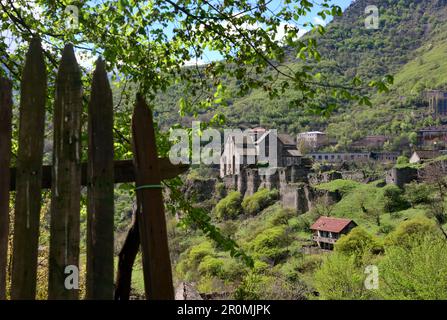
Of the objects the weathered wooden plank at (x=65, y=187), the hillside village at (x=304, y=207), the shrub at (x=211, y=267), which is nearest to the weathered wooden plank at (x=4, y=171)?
the weathered wooden plank at (x=65, y=187)

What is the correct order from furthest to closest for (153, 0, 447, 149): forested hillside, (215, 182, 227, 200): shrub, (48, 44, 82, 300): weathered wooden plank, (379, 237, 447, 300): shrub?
(153, 0, 447, 149): forested hillside → (215, 182, 227, 200): shrub → (379, 237, 447, 300): shrub → (48, 44, 82, 300): weathered wooden plank

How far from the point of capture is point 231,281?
3516cm

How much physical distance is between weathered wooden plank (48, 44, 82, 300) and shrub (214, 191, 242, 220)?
54.8 metres

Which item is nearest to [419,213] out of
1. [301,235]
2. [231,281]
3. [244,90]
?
[301,235]

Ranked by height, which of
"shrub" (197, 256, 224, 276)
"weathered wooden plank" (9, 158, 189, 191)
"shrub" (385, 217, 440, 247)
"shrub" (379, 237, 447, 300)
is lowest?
"shrub" (197, 256, 224, 276)

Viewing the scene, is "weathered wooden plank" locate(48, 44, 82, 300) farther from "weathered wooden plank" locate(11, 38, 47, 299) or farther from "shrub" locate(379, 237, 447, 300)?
"shrub" locate(379, 237, 447, 300)

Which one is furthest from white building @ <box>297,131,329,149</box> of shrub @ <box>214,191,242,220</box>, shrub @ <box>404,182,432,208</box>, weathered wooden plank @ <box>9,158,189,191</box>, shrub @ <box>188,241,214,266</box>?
weathered wooden plank @ <box>9,158,189,191</box>

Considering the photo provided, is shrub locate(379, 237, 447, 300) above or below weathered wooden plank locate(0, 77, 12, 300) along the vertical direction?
below

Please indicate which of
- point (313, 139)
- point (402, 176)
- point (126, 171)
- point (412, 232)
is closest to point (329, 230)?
point (412, 232)

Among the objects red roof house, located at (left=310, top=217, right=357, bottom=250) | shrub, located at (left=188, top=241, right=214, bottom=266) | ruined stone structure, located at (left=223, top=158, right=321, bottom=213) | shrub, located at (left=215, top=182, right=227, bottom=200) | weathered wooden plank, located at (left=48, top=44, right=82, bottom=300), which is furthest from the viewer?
shrub, located at (left=215, top=182, right=227, bottom=200)

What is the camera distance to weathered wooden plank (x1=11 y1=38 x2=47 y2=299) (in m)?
2.46

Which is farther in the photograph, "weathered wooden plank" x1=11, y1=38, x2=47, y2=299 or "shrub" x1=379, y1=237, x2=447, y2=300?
"shrub" x1=379, y1=237, x2=447, y2=300

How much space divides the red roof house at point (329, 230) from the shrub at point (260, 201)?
43.6 feet

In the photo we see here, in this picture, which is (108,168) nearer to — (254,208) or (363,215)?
(363,215)
